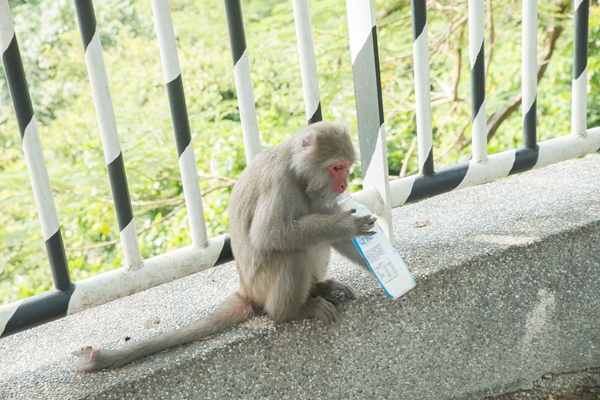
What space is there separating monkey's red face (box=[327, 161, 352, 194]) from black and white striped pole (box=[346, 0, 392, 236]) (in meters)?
0.25

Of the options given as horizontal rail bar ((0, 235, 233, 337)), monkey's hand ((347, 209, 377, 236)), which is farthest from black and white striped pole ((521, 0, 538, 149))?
horizontal rail bar ((0, 235, 233, 337))

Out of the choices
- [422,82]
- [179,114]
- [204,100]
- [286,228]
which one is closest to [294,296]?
[286,228]

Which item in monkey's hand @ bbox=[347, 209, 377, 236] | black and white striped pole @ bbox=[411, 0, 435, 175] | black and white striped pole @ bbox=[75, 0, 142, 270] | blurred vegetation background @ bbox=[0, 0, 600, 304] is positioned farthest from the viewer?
blurred vegetation background @ bbox=[0, 0, 600, 304]

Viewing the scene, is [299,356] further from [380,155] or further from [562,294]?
[562,294]

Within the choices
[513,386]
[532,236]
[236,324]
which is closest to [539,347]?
[513,386]

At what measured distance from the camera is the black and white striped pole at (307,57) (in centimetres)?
234

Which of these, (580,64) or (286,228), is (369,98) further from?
(580,64)

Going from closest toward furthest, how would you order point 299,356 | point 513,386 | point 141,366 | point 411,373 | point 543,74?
point 141,366 → point 299,356 → point 411,373 → point 513,386 → point 543,74

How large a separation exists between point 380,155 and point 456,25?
126 inches

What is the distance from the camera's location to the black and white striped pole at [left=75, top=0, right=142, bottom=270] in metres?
2.06

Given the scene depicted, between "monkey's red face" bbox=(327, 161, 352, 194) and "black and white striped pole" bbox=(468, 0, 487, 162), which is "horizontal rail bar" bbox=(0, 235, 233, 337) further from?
"black and white striped pole" bbox=(468, 0, 487, 162)

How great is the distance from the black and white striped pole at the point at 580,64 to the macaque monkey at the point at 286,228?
123cm

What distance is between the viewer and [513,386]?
2.52m

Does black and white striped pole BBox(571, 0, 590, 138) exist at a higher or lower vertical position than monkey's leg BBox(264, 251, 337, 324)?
higher
